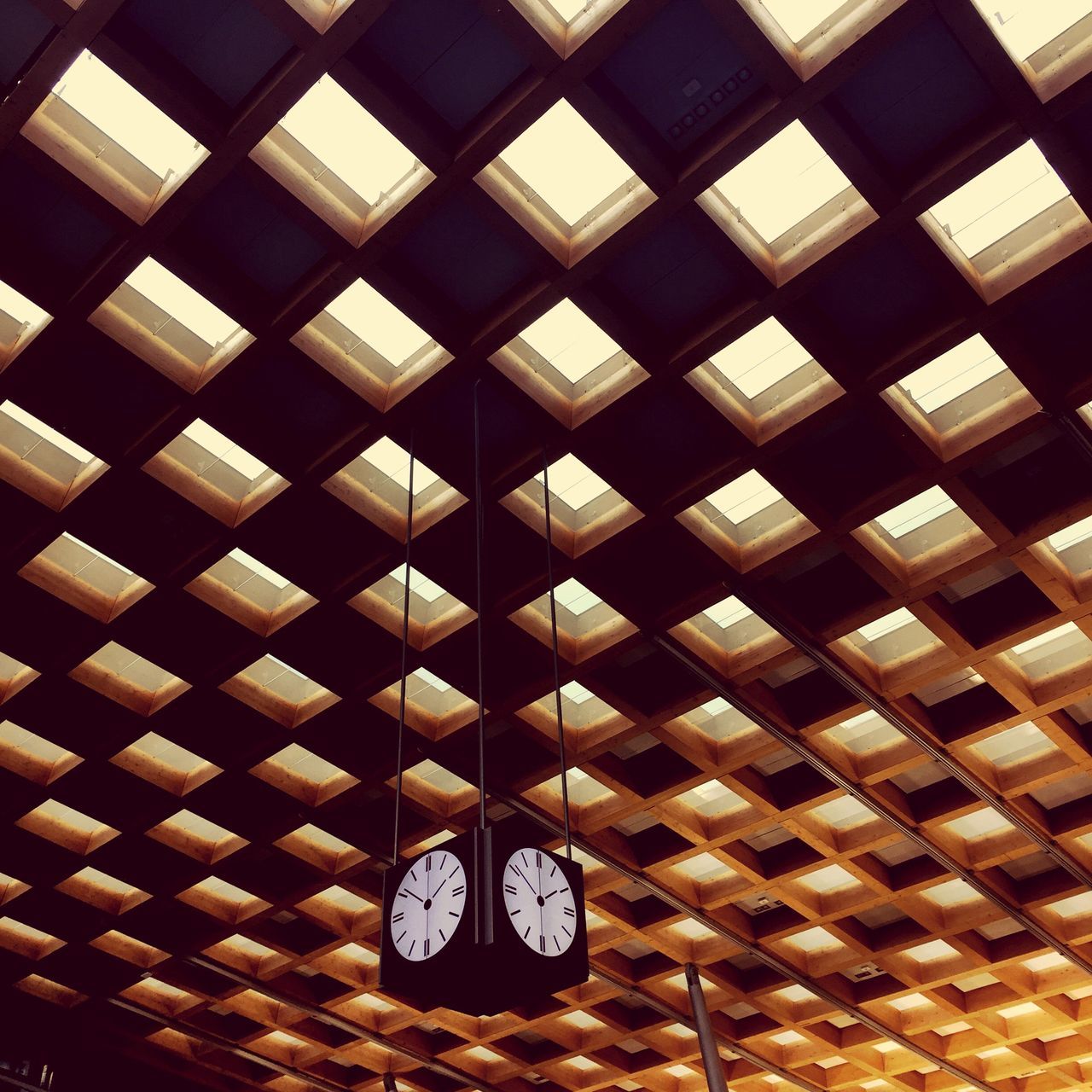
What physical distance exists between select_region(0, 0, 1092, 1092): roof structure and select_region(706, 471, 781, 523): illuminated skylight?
5cm

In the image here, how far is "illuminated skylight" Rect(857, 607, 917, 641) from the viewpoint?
15.1 m

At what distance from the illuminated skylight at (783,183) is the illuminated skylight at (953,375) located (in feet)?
7.09

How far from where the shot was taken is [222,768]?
1678cm

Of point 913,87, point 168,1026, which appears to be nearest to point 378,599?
point 913,87

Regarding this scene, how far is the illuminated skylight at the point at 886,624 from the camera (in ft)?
49.5

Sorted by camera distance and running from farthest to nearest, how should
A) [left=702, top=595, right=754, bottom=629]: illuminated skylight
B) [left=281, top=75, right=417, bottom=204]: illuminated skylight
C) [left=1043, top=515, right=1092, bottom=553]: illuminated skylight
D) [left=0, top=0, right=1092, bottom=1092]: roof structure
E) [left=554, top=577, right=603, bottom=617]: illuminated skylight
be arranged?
[left=702, top=595, right=754, bottom=629]: illuminated skylight, [left=554, top=577, right=603, bottom=617]: illuminated skylight, [left=1043, top=515, right=1092, bottom=553]: illuminated skylight, [left=281, top=75, right=417, bottom=204]: illuminated skylight, [left=0, top=0, right=1092, bottom=1092]: roof structure

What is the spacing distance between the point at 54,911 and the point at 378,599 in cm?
987

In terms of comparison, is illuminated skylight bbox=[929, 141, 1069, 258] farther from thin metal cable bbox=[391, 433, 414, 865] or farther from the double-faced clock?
the double-faced clock

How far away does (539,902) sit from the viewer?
336 inches

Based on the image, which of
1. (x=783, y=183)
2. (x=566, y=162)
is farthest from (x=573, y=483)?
(x=783, y=183)

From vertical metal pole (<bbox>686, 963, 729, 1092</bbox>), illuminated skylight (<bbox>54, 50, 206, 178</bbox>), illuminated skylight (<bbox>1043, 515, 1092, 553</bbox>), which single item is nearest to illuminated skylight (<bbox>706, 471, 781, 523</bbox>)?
illuminated skylight (<bbox>1043, 515, 1092, 553</bbox>)

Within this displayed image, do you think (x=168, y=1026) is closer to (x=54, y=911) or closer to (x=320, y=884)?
(x=54, y=911)


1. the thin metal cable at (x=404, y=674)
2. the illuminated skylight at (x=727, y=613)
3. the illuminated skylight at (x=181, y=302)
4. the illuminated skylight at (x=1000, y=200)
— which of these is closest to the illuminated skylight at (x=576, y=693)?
the illuminated skylight at (x=727, y=613)

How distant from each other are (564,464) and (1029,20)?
242 inches
